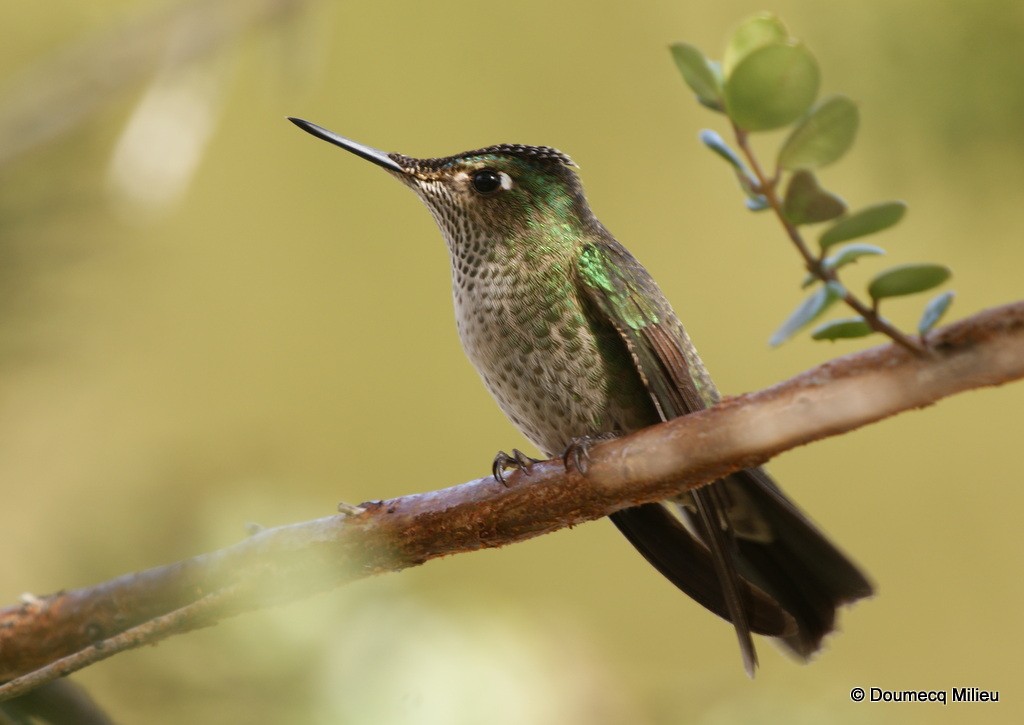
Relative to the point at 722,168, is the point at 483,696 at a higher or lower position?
lower

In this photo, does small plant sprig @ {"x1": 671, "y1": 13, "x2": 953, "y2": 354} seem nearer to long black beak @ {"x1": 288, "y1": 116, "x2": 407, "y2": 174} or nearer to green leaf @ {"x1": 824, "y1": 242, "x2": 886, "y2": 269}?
green leaf @ {"x1": 824, "y1": 242, "x2": 886, "y2": 269}

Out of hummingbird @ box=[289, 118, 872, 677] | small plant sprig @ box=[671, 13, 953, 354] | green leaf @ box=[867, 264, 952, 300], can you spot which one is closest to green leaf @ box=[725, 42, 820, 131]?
small plant sprig @ box=[671, 13, 953, 354]

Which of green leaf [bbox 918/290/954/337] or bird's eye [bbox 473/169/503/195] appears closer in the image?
green leaf [bbox 918/290/954/337]

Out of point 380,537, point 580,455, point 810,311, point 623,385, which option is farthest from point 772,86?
point 623,385

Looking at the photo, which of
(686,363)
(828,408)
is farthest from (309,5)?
(828,408)

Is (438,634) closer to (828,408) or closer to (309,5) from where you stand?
(828,408)

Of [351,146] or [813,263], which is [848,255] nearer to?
[813,263]
